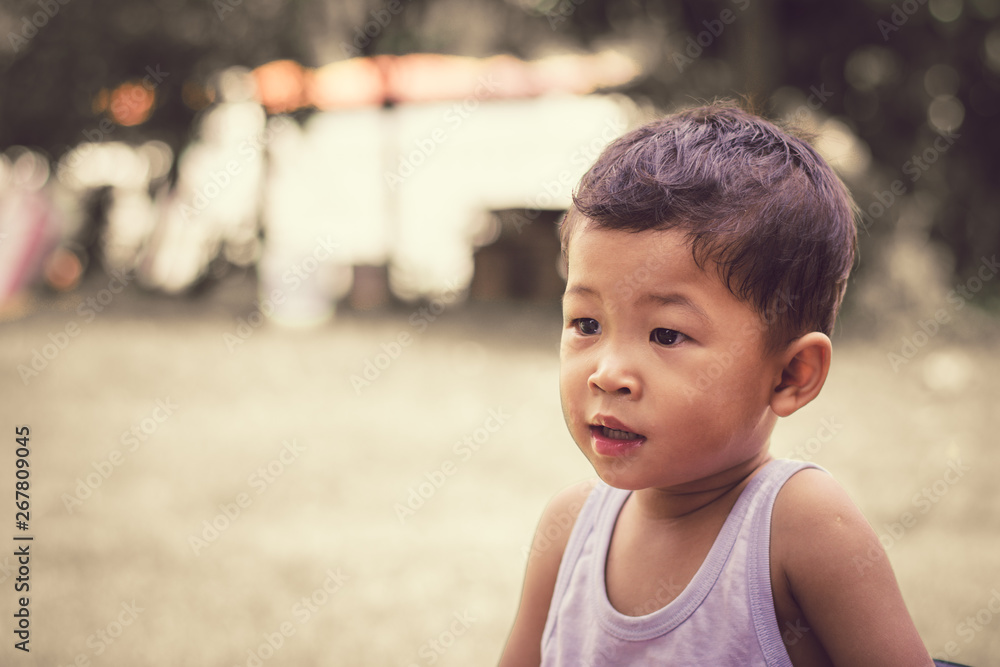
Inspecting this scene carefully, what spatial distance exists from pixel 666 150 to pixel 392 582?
2500 millimetres

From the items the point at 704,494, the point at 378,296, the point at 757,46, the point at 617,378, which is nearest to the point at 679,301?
the point at 617,378

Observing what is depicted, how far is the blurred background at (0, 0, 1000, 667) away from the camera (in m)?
3.39

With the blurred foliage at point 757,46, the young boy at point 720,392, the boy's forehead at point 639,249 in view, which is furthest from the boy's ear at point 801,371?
the blurred foliage at point 757,46

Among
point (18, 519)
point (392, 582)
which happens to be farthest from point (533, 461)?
point (18, 519)

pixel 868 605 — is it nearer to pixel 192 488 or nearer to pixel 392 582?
pixel 392 582

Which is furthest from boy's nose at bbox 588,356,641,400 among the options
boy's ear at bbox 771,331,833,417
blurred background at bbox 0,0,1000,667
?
blurred background at bbox 0,0,1000,667

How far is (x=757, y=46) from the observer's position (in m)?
8.29

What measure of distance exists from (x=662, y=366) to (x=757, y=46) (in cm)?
787

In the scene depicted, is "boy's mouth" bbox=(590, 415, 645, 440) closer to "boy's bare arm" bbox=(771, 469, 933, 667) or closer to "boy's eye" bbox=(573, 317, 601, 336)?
"boy's eye" bbox=(573, 317, 601, 336)

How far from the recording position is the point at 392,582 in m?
3.42

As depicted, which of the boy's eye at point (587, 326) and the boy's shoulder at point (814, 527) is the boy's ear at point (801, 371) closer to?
the boy's shoulder at point (814, 527)

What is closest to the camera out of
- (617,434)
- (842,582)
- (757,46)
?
(842,582)

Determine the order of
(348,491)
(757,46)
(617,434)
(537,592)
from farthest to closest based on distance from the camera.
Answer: (757,46)
(348,491)
(537,592)
(617,434)

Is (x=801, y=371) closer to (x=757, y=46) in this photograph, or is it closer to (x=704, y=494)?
(x=704, y=494)
